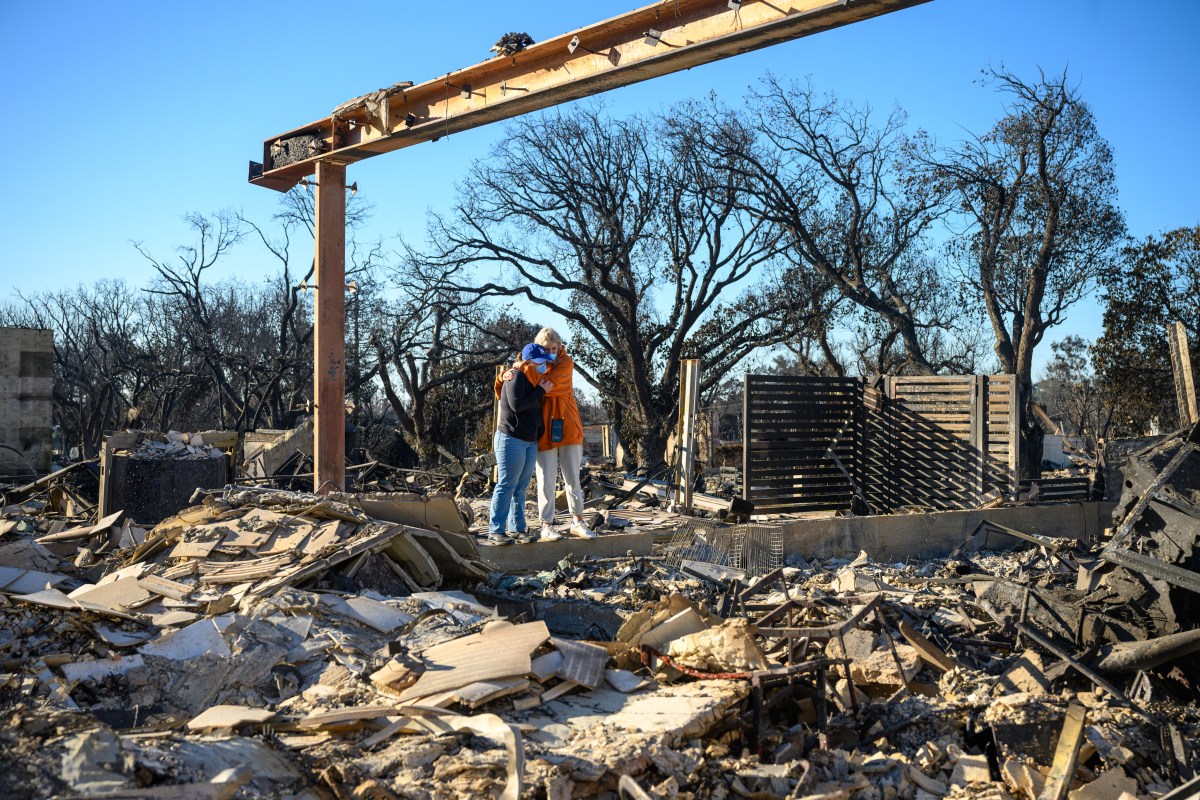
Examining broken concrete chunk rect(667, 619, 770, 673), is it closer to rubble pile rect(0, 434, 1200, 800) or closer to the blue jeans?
rubble pile rect(0, 434, 1200, 800)

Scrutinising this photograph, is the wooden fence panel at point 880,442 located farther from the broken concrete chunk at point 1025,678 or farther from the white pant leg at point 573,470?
the broken concrete chunk at point 1025,678

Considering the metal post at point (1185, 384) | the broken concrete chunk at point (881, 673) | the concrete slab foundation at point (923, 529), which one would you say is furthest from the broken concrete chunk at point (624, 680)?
the metal post at point (1185, 384)

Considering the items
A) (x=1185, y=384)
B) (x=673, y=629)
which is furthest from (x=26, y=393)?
(x=1185, y=384)

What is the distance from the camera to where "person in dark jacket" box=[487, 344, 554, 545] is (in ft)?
26.5

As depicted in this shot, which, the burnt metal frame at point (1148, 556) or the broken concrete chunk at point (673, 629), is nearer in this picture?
the broken concrete chunk at point (673, 629)

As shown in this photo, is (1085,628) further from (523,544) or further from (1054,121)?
(1054,121)

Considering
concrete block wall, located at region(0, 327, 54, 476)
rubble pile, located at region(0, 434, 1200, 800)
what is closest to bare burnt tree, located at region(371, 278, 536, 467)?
concrete block wall, located at region(0, 327, 54, 476)

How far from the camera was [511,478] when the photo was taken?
27.1ft

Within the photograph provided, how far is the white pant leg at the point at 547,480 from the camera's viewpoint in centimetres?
861

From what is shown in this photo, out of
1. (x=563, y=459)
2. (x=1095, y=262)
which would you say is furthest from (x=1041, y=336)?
(x=563, y=459)

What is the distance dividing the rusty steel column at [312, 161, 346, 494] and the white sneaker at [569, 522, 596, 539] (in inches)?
114

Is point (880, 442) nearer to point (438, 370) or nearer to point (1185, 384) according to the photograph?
point (1185, 384)

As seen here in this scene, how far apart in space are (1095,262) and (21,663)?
84.0ft

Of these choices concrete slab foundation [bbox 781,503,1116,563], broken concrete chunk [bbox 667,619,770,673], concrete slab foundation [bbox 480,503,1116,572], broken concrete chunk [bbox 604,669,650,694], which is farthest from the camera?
concrete slab foundation [bbox 781,503,1116,563]
